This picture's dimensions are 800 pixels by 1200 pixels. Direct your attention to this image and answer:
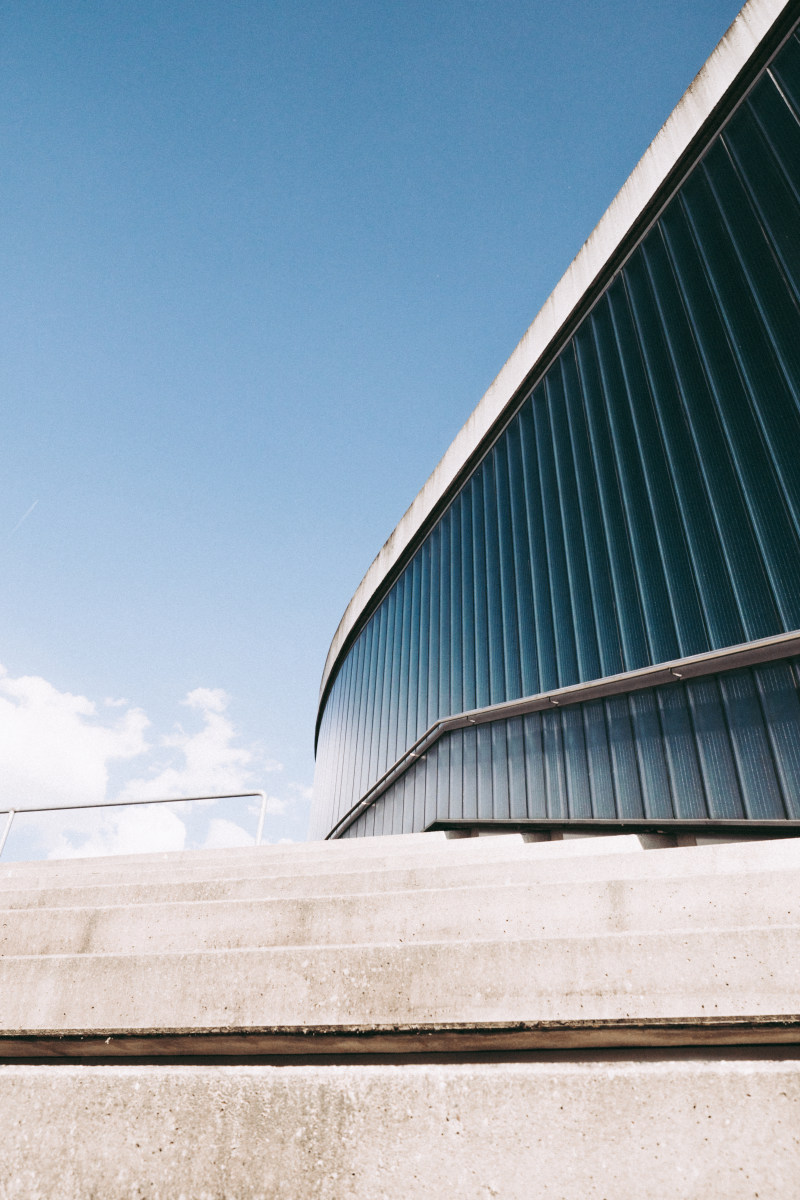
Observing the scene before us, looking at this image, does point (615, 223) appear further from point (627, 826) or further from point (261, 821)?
point (261, 821)

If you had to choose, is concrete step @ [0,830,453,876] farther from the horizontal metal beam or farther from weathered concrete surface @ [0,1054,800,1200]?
weathered concrete surface @ [0,1054,800,1200]

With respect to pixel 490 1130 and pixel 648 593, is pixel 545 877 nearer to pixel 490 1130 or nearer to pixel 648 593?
pixel 490 1130

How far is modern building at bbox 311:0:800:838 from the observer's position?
3.51m

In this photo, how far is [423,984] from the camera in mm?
1225

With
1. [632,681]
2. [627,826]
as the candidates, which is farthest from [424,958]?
[632,681]

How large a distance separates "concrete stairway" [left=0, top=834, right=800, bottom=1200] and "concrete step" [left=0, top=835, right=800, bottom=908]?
47 cm

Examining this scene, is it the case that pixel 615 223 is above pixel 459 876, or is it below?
above

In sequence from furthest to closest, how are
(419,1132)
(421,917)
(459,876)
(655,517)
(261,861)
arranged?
(655,517) → (261,861) → (459,876) → (421,917) → (419,1132)

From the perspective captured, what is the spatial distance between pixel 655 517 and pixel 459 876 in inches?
118

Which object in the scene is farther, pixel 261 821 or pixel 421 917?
pixel 261 821

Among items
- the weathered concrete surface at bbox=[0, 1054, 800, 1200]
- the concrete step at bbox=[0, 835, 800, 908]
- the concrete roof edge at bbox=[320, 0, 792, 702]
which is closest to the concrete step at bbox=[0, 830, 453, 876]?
the concrete step at bbox=[0, 835, 800, 908]

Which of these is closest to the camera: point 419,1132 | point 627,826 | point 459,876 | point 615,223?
point 419,1132

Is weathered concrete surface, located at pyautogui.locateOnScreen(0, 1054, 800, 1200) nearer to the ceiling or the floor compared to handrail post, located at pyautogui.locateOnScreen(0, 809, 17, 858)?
nearer to the floor

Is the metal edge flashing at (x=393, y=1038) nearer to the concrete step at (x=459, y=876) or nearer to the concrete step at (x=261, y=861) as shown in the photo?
the concrete step at (x=459, y=876)
